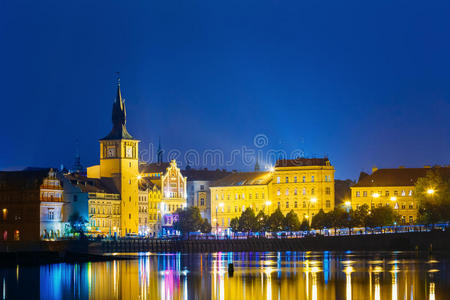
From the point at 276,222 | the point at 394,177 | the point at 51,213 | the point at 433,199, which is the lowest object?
the point at 276,222

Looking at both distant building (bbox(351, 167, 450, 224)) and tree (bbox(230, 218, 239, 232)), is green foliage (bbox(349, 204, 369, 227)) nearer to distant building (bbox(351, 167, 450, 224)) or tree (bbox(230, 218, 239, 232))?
tree (bbox(230, 218, 239, 232))

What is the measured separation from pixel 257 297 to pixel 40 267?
36739 millimetres

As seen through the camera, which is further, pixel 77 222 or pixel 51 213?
pixel 77 222

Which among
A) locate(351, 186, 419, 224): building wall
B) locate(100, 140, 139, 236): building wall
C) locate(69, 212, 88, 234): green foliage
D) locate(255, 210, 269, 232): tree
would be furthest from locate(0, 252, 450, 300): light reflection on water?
locate(351, 186, 419, 224): building wall

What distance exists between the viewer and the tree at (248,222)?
151750mm

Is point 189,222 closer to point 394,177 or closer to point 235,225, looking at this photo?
point 235,225

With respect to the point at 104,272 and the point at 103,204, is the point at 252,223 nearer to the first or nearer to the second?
the point at 103,204

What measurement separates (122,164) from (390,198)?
4057 cm

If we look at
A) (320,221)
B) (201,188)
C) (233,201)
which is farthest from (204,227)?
(201,188)

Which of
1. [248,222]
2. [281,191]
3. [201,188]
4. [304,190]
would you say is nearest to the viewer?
[248,222]

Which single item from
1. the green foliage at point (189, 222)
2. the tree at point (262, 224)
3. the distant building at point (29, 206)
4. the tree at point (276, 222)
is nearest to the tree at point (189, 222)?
the green foliage at point (189, 222)

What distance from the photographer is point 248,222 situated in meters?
152

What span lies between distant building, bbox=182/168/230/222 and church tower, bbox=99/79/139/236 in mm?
21189

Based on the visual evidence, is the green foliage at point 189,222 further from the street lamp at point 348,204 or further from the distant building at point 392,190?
the distant building at point 392,190
